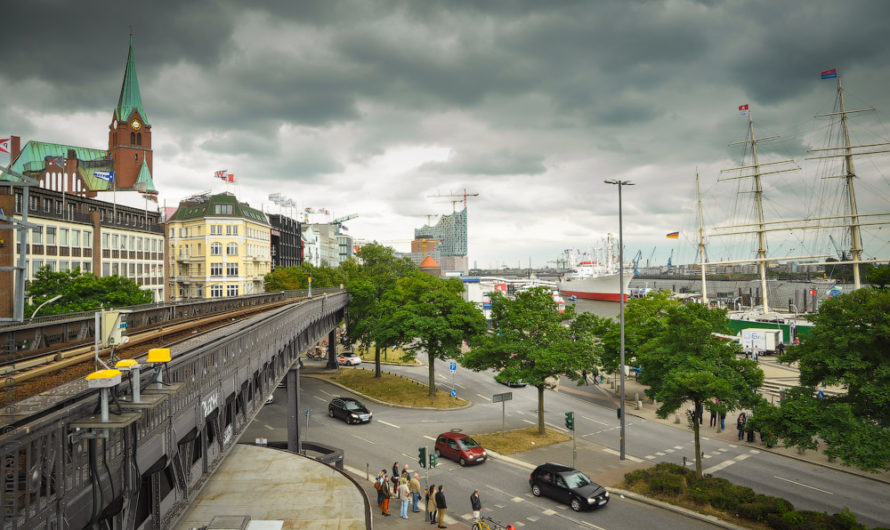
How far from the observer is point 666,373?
2467cm

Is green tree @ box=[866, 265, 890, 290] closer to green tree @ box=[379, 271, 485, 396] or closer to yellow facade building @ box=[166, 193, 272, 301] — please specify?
green tree @ box=[379, 271, 485, 396]

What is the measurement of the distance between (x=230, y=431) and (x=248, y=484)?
5.14 metres

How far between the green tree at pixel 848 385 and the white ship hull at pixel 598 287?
115299 millimetres

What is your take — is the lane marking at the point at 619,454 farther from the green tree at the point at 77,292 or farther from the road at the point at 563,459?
the green tree at the point at 77,292

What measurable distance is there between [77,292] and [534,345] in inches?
1552

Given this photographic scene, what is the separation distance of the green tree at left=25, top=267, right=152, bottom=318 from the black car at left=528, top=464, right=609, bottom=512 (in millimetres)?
37261

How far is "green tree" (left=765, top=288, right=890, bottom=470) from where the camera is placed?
16.9 m

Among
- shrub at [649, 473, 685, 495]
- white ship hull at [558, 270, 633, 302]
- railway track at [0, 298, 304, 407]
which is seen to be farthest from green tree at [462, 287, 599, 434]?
white ship hull at [558, 270, 633, 302]

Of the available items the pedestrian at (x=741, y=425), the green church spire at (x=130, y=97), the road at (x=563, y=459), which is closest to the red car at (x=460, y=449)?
the road at (x=563, y=459)

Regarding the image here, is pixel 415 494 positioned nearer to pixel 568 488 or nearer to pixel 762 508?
pixel 568 488

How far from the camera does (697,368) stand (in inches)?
896

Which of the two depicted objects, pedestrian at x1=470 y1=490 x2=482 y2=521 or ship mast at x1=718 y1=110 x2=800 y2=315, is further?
ship mast at x1=718 y1=110 x2=800 y2=315

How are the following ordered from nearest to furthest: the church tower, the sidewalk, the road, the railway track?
the railway track, the road, the sidewalk, the church tower

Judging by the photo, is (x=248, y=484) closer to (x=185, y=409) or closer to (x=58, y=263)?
(x=185, y=409)
